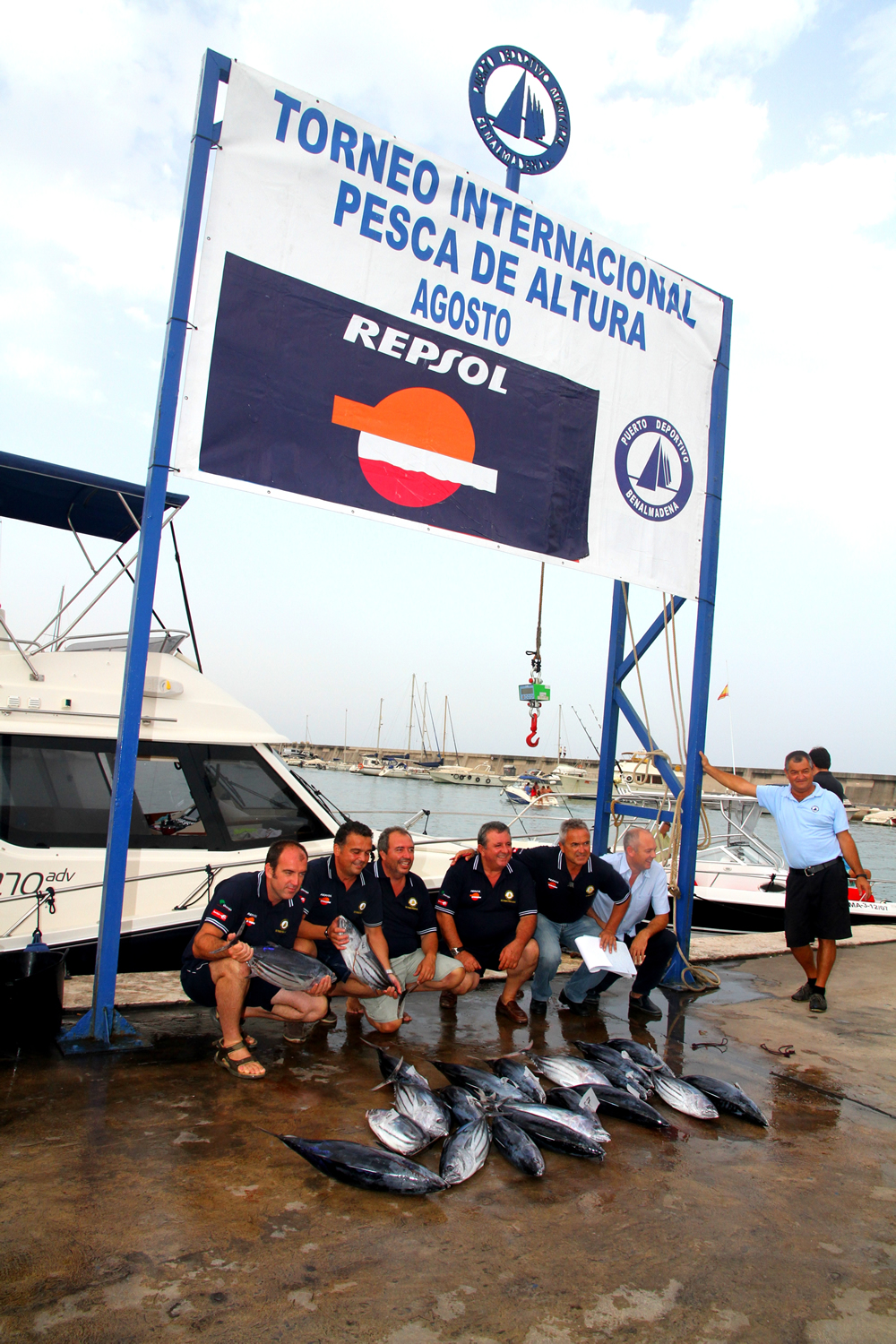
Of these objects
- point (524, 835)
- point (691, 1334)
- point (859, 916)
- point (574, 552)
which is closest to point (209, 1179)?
point (691, 1334)

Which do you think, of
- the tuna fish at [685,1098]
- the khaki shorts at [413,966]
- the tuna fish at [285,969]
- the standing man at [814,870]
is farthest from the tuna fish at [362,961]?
the standing man at [814,870]

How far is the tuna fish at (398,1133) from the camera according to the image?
2.93 meters

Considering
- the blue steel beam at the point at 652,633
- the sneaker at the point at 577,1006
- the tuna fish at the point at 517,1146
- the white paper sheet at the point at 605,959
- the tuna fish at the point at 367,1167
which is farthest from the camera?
the blue steel beam at the point at 652,633

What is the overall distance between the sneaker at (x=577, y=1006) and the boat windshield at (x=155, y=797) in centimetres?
209

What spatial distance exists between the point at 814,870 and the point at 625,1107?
2.62 meters

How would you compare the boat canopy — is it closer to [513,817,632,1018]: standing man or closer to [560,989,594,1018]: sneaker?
[513,817,632,1018]: standing man

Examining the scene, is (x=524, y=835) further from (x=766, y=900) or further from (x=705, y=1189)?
(x=705, y=1189)

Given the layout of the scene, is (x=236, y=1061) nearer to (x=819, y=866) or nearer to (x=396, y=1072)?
(x=396, y=1072)

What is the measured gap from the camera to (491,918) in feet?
15.8

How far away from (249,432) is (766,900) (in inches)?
360

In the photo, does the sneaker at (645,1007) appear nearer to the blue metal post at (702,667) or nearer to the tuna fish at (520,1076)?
the blue metal post at (702,667)

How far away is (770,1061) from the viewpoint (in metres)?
4.27

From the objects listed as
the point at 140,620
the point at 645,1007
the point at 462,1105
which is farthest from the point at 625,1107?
the point at 140,620

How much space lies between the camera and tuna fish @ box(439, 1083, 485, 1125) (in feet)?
10.4
